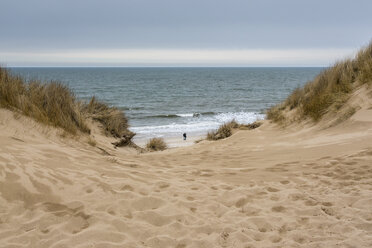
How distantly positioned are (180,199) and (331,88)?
676 centimetres

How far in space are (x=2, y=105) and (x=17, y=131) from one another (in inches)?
36.5

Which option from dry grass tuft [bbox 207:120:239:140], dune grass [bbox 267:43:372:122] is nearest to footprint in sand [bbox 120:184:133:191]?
dune grass [bbox 267:43:372:122]

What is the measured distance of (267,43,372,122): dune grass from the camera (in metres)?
8.84

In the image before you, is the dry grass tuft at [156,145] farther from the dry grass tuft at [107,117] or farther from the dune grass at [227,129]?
the dune grass at [227,129]

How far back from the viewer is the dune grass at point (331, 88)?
29.0ft

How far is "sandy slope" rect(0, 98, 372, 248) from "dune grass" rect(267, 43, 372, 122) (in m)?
2.39

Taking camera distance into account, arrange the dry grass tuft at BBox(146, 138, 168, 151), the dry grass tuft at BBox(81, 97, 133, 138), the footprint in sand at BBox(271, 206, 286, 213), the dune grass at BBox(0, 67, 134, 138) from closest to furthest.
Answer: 1. the footprint in sand at BBox(271, 206, 286, 213)
2. the dune grass at BBox(0, 67, 134, 138)
3. the dry grass tuft at BBox(81, 97, 133, 138)
4. the dry grass tuft at BBox(146, 138, 168, 151)

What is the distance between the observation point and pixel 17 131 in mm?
6324

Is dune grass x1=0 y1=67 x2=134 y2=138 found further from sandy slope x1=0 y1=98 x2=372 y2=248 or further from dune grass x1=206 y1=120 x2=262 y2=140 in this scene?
dune grass x1=206 y1=120 x2=262 y2=140

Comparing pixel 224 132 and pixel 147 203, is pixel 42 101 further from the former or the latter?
pixel 224 132

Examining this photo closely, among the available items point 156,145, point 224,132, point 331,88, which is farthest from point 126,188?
point 156,145

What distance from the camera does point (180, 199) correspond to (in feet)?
14.1

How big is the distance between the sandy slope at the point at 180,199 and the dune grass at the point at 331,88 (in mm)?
2390

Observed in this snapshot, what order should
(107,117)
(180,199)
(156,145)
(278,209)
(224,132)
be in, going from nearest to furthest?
(278,209) → (180,199) → (107,117) → (224,132) → (156,145)
